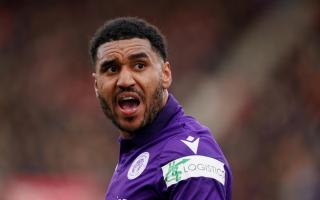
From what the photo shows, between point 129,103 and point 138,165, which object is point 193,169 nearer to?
point 138,165

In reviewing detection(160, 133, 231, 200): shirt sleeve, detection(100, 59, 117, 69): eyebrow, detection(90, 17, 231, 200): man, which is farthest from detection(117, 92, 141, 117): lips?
detection(160, 133, 231, 200): shirt sleeve

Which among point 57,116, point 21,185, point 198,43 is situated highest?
point 198,43

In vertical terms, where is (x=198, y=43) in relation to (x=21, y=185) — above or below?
above

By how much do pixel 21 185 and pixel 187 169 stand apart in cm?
486

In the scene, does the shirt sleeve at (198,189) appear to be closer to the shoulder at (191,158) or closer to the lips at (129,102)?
the shoulder at (191,158)

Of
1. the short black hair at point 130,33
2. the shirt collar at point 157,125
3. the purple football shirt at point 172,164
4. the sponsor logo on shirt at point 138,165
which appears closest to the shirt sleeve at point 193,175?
the purple football shirt at point 172,164

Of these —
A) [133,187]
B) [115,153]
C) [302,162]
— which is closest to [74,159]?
[115,153]

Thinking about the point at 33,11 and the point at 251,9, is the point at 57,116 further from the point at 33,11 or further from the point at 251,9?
the point at 251,9

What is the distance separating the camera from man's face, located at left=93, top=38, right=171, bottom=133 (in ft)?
8.32

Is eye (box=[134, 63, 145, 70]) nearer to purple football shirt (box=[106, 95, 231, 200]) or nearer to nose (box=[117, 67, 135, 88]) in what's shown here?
nose (box=[117, 67, 135, 88])

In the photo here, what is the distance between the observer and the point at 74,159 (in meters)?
7.38

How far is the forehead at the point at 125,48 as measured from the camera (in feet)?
8.36

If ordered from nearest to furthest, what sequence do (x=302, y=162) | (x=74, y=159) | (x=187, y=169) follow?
(x=187, y=169)
(x=302, y=162)
(x=74, y=159)

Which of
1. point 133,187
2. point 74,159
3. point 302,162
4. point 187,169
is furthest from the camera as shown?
point 74,159
